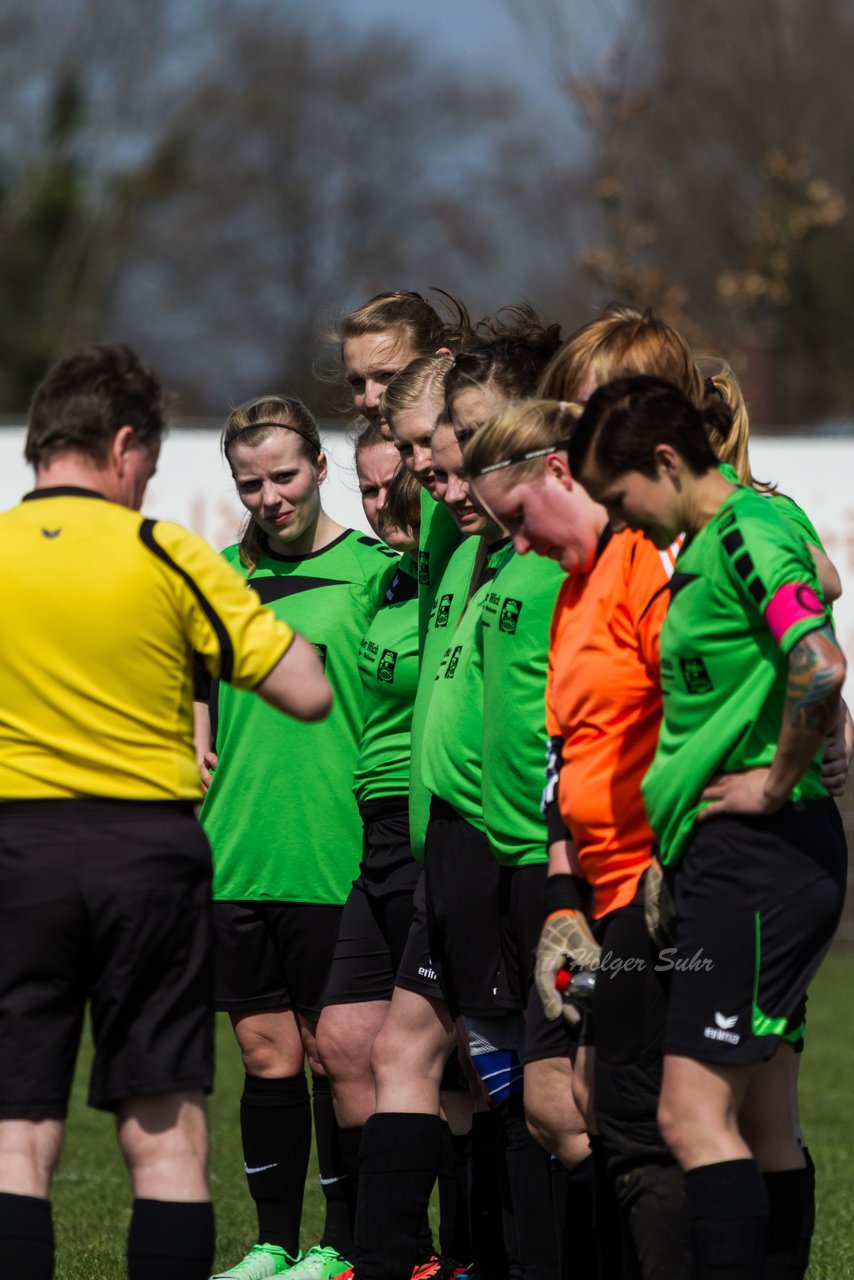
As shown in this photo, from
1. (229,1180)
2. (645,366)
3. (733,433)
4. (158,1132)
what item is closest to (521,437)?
(645,366)

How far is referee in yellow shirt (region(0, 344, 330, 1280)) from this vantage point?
10.6 feet

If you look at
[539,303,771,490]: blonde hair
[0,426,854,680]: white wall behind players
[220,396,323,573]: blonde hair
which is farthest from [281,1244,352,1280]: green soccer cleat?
[0,426,854,680]: white wall behind players

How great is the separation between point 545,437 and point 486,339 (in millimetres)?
872

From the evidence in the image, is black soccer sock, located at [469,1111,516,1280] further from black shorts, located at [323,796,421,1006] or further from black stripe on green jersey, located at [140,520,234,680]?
black stripe on green jersey, located at [140,520,234,680]

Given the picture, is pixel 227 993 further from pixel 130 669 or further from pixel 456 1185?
pixel 130 669

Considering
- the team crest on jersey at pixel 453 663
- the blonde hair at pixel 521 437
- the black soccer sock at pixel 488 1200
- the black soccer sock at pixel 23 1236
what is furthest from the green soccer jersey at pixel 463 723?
the black soccer sock at pixel 23 1236

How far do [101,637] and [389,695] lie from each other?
1.60m

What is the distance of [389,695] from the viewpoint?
4758 mm

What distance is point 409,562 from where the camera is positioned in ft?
16.0

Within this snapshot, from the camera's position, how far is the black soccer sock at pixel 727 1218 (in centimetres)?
315

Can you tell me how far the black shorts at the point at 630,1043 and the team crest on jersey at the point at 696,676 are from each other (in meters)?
0.45

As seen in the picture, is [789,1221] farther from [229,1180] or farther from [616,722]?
[229,1180]

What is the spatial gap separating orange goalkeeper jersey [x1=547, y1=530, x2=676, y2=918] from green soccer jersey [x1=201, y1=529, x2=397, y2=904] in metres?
1.50

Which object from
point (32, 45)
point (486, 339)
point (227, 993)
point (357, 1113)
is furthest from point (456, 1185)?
point (32, 45)
